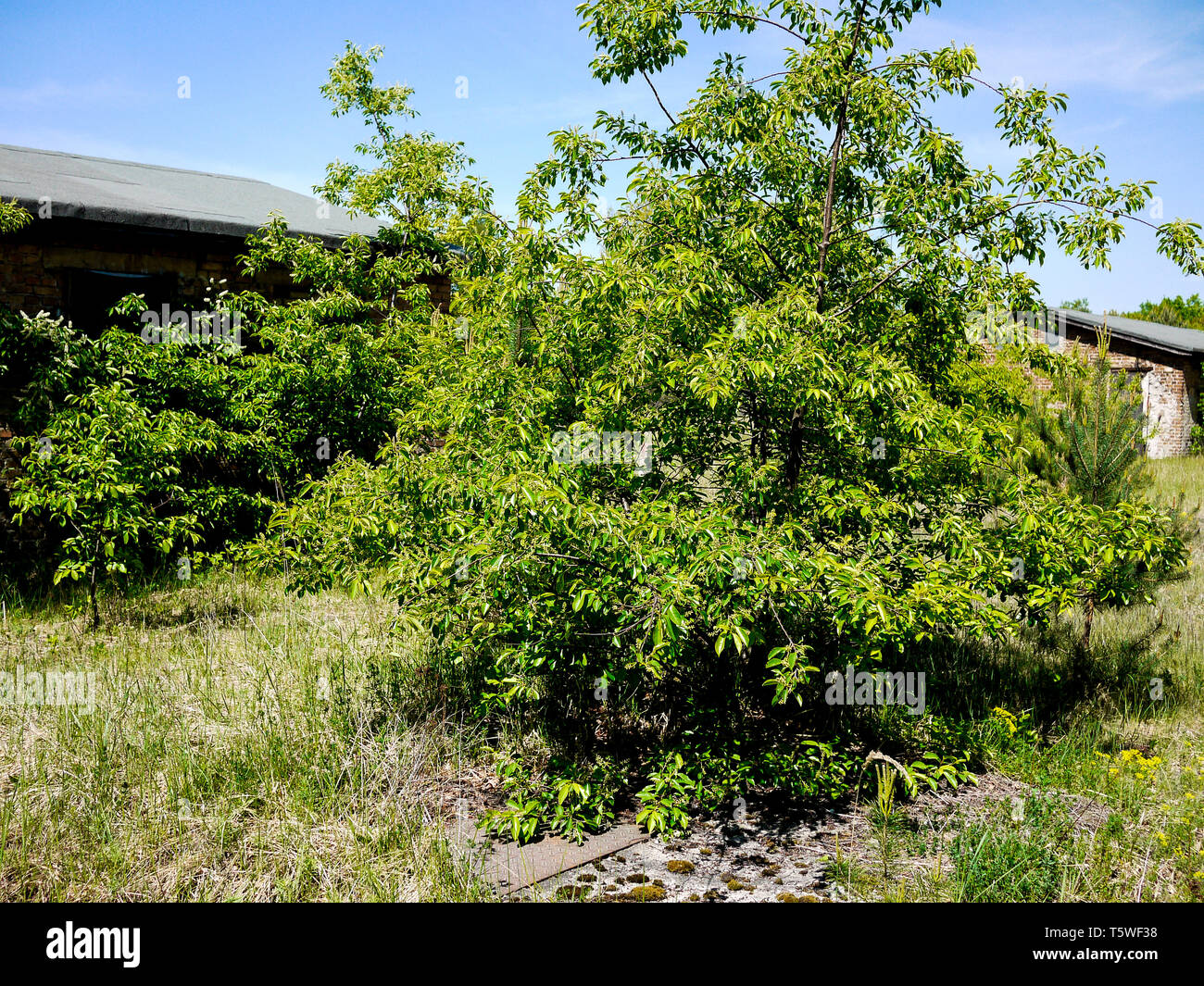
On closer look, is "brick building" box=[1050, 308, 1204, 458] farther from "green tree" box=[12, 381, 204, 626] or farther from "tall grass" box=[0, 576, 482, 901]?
"tall grass" box=[0, 576, 482, 901]

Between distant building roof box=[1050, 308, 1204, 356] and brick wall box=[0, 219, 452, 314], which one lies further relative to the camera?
distant building roof box=[1050, 308, 1204, 356]

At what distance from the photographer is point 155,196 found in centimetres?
1007

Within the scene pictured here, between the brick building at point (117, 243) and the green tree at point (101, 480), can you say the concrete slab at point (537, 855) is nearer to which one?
the green tree at point (101, 480)

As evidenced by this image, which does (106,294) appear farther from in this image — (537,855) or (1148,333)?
(1148,333)

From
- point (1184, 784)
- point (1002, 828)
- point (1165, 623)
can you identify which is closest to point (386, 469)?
point (1002, 828)

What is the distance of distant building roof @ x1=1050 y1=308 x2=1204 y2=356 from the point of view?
19875 mm

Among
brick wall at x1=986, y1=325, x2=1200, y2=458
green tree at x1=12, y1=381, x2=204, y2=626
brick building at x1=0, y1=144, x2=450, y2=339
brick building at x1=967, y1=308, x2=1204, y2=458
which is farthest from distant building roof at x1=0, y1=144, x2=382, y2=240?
brick wall at x1=986, y1=325, x2=1200, y2=458

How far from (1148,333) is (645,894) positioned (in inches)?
922

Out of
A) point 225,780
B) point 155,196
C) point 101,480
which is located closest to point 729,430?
point 225,780

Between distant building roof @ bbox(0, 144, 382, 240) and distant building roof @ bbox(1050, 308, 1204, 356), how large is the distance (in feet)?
53.7

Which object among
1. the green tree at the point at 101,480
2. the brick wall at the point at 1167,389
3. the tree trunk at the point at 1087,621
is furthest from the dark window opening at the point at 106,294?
the brick wall at the point at 1167,389

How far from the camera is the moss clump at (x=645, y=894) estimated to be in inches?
138
